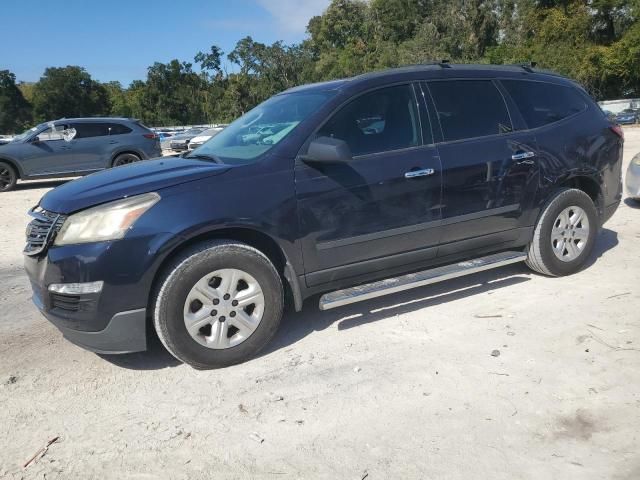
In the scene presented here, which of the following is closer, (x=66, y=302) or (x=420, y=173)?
(x=66, y=302)

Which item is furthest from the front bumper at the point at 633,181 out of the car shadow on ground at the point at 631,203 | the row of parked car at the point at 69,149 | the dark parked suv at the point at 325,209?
the row of parked car at the point at 69,149

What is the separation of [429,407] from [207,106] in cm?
7574

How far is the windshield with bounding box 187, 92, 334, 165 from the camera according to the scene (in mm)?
3858

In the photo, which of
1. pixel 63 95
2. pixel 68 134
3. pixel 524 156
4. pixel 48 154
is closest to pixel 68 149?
pixel 68 134

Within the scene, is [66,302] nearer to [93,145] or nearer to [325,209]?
[325,209]

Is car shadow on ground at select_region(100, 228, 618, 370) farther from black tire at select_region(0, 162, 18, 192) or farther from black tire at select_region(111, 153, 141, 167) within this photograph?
black tire at select_region(0, 162, 18, 192)

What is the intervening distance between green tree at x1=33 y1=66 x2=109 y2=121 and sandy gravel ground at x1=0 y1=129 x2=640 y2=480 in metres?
78.8

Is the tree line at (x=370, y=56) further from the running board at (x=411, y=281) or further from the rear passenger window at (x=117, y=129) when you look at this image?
the running board at (x=411, y=281)

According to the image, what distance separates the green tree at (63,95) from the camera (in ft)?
245

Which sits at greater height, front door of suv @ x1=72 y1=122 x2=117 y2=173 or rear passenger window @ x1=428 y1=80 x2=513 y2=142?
rear passenger window @ x1=428 y1=80 x2=513 y2=142

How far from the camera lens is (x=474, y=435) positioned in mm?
2736

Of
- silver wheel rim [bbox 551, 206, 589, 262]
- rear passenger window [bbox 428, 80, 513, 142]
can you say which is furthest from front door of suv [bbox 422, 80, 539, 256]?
silver wheel rim [bbox 551, 206, 589, 262]

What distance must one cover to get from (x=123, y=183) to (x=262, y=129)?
119 cm

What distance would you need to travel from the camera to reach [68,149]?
44.0 ft
